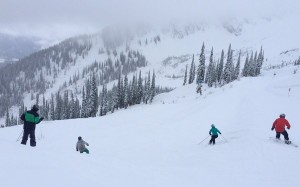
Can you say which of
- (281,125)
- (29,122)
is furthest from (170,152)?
(29,122)

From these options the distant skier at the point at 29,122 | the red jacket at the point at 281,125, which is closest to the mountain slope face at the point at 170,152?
the red jacket at the point at 281,125

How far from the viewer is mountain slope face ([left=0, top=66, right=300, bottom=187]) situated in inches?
407

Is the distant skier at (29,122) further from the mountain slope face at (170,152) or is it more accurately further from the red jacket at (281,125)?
the red jacket at (281,125)

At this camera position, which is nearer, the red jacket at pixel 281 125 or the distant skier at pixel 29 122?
the distant skier at pixel 29 122

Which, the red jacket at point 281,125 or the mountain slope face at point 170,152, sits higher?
the red jacket at point 281,125

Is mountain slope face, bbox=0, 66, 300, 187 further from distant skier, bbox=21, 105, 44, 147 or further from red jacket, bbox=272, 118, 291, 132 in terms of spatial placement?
distant skier, bbox=21, 105, 44, 147

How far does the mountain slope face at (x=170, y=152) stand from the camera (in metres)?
10.3

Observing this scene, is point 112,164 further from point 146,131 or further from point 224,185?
point 146,131

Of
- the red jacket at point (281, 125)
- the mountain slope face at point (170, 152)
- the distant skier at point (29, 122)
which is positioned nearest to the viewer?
the mountain slope face at point (170, 152)

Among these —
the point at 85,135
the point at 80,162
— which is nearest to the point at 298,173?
the point at 80,162

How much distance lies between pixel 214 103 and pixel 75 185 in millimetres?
31488

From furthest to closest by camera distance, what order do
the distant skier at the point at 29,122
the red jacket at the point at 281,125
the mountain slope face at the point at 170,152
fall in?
the red jacket at the point at 281,125 → the distant skier at the point at 29,122 → the mountain slope face at the point at 170,152

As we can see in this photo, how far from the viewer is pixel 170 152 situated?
21.9m

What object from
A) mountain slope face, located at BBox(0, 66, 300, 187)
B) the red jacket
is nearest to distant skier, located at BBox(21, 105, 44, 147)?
mountain slope face, located at BBox(0, 66, 300, 187)
